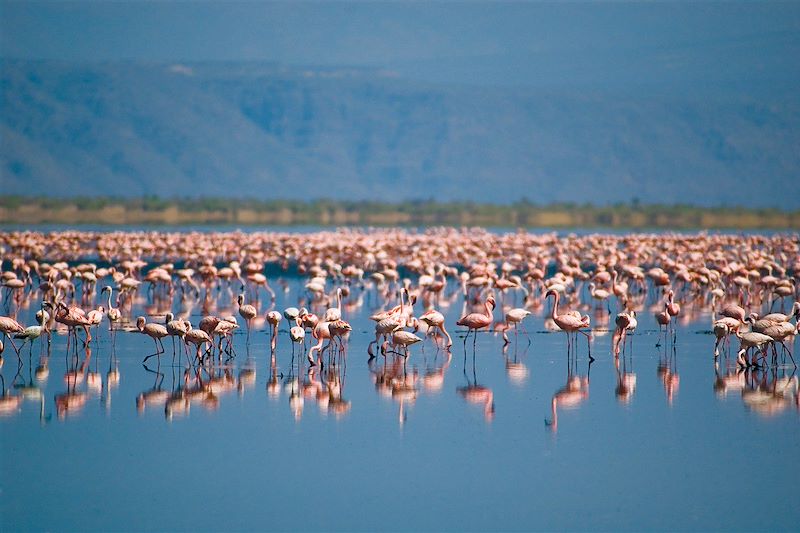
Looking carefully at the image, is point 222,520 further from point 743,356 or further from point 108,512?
point 743,356

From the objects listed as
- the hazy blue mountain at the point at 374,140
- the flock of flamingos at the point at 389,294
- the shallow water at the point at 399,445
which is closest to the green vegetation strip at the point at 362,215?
the flock of flamingos at the point at 389,294

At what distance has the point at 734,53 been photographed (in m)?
190

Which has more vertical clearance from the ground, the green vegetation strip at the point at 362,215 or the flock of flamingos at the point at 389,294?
the green vegetation strip at the point at 362,215

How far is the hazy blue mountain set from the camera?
130 meters

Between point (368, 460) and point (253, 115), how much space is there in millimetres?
139623

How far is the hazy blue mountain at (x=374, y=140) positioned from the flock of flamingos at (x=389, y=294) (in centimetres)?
8791

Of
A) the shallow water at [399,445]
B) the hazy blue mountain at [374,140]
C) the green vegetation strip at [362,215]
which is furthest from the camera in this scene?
the hazy blue mountain at [374,140]

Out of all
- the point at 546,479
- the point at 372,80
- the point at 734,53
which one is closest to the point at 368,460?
the point at 546,479

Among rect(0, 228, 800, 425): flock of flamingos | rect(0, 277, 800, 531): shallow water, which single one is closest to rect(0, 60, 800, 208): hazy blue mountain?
rect(0, 228, 800, 425): flock of flamingos

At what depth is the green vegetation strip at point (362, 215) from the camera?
7062 cm

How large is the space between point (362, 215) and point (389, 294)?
51.2m

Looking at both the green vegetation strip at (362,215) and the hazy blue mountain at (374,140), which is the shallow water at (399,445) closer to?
the green vegetation strip at (362,215)

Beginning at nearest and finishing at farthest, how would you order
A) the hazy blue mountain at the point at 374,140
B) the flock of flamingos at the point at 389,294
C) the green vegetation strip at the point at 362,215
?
the flock of flamingos at the point at 389,294 → the green vegetation strip at the point at 362,215 → the hazy blue mountain at the point at 374,140

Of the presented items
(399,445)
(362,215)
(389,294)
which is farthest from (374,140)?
(399,445)
